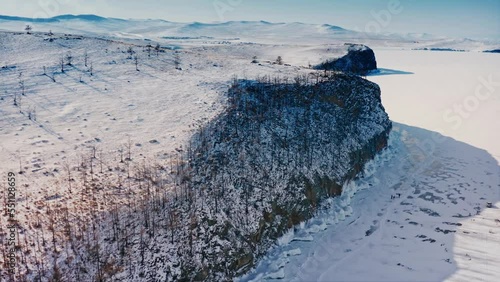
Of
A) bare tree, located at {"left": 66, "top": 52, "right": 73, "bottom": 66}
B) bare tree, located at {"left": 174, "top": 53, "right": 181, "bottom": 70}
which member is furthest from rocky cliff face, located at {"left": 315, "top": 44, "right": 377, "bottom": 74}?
bare tree, located at {"left": 66, "top": 52, "right": 73, "bottom": 66}

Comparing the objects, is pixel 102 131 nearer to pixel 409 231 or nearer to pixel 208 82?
pixel 208 82

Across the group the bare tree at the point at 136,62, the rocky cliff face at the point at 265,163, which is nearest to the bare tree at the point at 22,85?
the bare tree at the point at 136,62

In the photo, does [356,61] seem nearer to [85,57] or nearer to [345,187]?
[85,57]

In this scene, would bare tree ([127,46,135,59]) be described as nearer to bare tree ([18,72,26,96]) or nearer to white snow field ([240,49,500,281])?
bare tree ([18,72,26,96])

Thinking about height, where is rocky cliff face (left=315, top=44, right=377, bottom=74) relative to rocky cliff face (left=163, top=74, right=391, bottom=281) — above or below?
above

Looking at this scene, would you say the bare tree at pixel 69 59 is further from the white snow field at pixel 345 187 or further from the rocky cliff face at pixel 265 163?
the rocky cliff face at pixel 265 163

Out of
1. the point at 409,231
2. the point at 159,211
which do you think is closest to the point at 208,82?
the point at 159,211

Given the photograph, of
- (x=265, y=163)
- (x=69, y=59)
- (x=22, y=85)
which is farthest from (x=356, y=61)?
(x=22, y=85)
